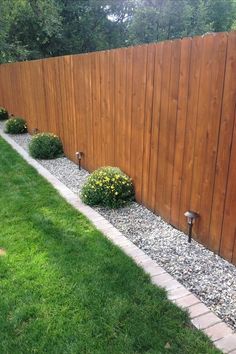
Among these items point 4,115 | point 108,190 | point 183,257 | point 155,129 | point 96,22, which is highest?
point 96,22

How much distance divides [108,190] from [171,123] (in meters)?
1.24

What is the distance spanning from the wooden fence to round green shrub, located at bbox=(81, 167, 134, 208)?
0.17 meters

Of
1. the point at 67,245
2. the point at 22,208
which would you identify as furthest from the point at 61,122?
the point at 67,245

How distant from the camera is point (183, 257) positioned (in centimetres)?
318

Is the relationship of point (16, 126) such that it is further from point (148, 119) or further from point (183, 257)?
point (183, 257)

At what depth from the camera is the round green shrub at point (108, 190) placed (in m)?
4.30

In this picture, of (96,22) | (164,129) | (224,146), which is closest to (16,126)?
(164,129)

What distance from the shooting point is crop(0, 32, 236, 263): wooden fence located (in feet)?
9.57

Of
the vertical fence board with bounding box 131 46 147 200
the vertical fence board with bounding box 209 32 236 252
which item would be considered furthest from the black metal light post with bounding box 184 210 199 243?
the vertical fence board with bounding box 131 46 147 200

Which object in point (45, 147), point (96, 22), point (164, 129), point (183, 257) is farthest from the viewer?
point (96, 22)

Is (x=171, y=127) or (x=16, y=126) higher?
(x=171, y=127)

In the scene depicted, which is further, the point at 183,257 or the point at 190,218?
the point at 190,218

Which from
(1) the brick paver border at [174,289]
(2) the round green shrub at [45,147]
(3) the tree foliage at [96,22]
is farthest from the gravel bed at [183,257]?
(3) the tree foliage at [96,22]

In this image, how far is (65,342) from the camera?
86.0 inches
